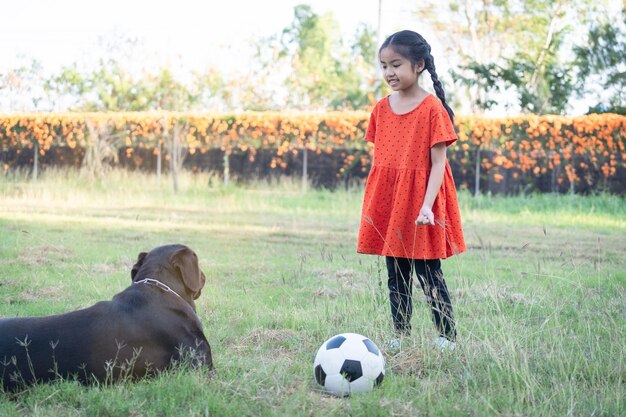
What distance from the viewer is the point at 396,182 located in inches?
193

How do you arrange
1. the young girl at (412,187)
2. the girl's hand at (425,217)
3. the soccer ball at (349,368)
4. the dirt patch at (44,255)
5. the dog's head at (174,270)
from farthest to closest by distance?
1. the dirt patch at (44,255)
2. the young girl at (412,187)
3. the girl's hand at (425,217)
4. the dog's head at (174,270)
5. the soccer ball at (349,368)

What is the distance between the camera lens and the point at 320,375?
13.8 ft

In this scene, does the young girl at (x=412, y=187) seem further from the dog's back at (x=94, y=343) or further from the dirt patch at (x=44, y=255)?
the dirt patch at (x=44, y=255)

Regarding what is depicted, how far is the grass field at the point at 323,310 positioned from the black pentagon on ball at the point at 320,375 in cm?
6

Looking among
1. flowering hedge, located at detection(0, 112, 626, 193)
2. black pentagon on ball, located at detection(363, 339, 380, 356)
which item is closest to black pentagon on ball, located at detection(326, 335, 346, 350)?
black pentagon on ball, located at detection(363, 339, 380, 356)

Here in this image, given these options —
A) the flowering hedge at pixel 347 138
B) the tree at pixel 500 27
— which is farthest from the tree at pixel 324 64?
the flowering hedge at pixel 347 138

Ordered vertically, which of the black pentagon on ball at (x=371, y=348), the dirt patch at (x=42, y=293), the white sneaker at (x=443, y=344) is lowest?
the dirt patch at (x=42, y=293)

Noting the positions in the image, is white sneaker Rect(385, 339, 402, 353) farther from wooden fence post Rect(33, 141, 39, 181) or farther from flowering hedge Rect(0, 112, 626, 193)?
wooden fence post Rect(33, 141, 39, 181)

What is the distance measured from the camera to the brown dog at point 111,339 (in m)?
3.88

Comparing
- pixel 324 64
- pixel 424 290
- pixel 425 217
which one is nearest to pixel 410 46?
pixel 425 217

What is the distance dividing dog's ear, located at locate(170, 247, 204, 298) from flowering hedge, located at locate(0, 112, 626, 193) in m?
14.3

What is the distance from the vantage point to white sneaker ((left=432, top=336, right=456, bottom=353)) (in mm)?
4656

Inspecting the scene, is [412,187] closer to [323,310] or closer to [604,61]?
[323,310]

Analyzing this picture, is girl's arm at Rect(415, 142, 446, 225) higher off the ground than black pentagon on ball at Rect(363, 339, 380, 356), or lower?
higher
